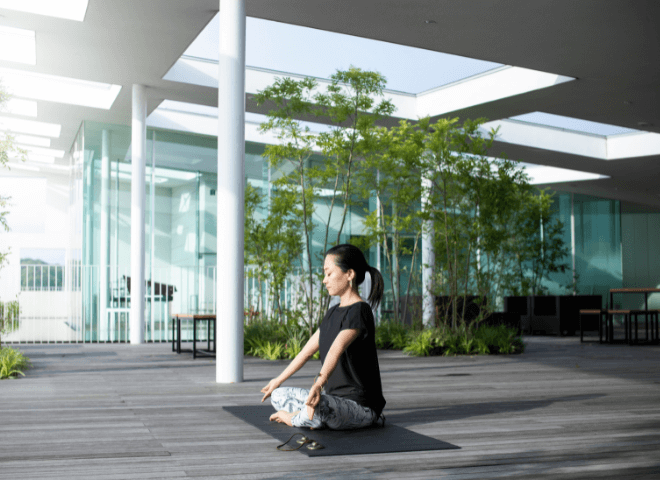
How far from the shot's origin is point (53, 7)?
8195 mm

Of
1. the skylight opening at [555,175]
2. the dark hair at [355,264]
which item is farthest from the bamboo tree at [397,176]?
the skylight opening at [555,175]

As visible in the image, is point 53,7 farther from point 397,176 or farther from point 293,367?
point 293,367

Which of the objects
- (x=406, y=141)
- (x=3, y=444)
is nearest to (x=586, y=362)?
(x=406, y=141)

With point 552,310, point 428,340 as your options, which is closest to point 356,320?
point 428,340

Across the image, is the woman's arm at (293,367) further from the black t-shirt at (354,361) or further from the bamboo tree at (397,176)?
the bamboo tree at (397,176)

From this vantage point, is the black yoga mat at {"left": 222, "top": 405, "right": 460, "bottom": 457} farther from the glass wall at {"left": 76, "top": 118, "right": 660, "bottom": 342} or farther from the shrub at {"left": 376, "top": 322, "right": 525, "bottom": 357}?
the glass wall at {"left": 76, "top": 118, "right": 660, "bottom": 342}

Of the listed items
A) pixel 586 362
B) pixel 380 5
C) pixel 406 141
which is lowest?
pixel 586 362

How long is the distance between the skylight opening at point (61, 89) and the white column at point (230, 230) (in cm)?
572

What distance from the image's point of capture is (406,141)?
33.6 feet

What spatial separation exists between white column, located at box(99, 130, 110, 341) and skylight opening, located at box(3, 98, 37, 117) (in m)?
1.30

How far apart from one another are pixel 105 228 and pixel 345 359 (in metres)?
10.3

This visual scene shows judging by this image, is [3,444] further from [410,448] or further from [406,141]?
[406,141]

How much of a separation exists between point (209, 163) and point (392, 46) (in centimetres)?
549

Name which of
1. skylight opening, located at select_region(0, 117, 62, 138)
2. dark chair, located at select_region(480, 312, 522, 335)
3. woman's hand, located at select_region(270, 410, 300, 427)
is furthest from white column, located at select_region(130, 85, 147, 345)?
woman's hand, located at select_region(270, 410, 300, 427)
